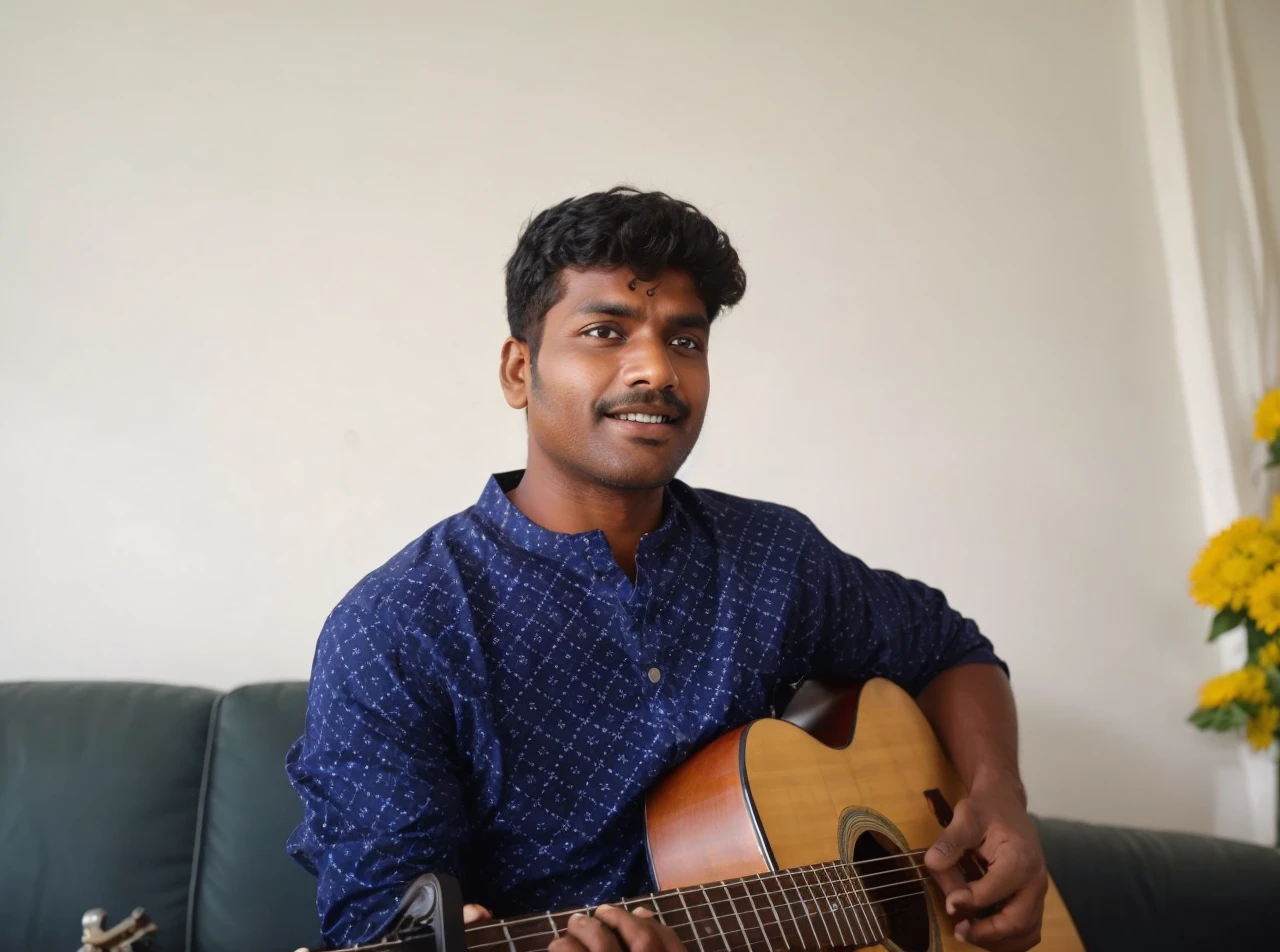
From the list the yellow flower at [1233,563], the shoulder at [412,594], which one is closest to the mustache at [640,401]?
the shoulder at [412,594]

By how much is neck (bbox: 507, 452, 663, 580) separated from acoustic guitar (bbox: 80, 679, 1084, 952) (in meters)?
0.32

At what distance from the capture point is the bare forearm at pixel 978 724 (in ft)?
5.22

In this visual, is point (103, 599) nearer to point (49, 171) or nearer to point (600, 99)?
point (49, 171)

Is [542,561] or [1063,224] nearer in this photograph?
[542,561]

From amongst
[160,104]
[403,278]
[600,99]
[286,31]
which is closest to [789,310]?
[600,99]

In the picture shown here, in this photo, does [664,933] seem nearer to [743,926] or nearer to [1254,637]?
[743,926]

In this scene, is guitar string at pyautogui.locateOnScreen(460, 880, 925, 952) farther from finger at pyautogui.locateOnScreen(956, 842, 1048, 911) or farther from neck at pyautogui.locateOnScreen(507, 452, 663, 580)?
neck at pyautogui.locateOnScreen(507, 452, 663, 580)

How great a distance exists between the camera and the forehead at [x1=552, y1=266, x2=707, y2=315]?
146 cm

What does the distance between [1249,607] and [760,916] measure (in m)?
1.78

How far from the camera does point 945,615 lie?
185 cm

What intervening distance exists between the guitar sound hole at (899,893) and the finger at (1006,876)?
0.06 meters

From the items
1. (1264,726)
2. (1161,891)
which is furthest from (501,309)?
(1264,726)

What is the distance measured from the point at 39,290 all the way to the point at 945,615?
5.73ft

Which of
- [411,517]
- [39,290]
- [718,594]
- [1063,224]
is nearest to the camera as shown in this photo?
[718,594]
